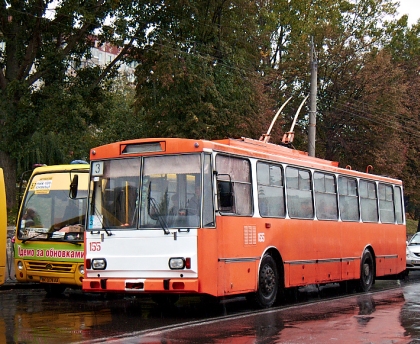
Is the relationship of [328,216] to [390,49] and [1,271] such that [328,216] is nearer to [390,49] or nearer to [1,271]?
[1,271]

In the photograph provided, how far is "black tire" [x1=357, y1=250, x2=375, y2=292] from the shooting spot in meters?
18.5

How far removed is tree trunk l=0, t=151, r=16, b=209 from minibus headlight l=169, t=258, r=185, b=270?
17155 millimetres

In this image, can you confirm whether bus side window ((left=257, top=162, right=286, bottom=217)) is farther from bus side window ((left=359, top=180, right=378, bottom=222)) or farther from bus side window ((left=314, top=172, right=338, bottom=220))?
bus side window ((left=359, top=180, right=378, bottom=222))

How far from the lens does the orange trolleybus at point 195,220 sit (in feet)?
38.8

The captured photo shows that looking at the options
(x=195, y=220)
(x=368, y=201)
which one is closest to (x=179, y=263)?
(x=195, y=220)

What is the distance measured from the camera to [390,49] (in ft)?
159

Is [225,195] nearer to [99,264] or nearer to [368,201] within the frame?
[99,264]

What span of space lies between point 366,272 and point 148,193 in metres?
8.38

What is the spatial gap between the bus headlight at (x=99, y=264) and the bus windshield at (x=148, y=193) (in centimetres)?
54

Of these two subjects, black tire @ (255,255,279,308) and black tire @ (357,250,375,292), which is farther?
black tire @ (357,250,375,292)

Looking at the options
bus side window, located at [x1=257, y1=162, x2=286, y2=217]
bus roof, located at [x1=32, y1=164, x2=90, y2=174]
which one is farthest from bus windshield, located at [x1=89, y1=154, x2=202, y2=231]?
bus roof, located at [x1=32, y1=164, x2=90, y2=174]

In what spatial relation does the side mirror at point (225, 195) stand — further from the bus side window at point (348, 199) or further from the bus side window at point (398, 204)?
the bus side window at point (398, 204)

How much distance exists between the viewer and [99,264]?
12.4 m

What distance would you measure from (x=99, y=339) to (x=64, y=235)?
20.7 feet
